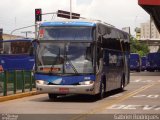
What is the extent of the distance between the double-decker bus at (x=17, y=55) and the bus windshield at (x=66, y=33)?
12.7m

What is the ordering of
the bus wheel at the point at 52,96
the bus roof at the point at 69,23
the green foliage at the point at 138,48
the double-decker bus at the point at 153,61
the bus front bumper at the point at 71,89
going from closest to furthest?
the bus front bumper at the point at 71,89 → the bus roof at the point at 69,23 → the bus wheel at the point at 52,96 → the double-decker bus at the point at 153,61 → the green foliage at the point at 138,48

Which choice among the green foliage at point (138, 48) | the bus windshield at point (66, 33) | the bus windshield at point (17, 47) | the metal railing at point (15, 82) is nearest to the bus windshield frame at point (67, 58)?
the bus windshield at point (66, 33)

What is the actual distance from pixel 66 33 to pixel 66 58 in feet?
3.69

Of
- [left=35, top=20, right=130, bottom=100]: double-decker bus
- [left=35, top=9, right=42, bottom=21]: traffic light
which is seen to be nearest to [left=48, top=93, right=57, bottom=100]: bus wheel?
[left=35, top=20, right=130, bottom=100]: double-decker bus

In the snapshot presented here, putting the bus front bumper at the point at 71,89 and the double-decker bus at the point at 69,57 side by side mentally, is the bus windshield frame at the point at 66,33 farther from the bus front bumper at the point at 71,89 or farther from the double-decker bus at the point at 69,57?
the bus front bumper at the point at 71,89

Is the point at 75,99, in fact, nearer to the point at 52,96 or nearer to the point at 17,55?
the point at 52,96

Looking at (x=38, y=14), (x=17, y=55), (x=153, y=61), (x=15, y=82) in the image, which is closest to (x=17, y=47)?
(x=17, y=55)

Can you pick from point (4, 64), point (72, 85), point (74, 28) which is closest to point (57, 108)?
point (72, 85)

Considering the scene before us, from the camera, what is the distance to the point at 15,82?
24.5 m

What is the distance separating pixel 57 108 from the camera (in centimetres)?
1825

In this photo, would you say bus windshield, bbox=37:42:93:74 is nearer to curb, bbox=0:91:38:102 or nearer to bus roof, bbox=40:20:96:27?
bus roof, bbox=40:20:96:27

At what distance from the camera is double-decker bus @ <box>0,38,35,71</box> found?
115 ft

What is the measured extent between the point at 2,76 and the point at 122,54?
24.9 ft

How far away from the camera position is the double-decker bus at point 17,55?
115 ft
